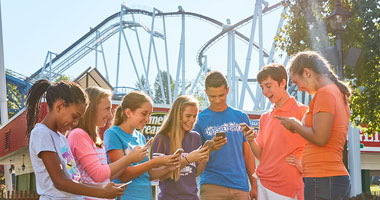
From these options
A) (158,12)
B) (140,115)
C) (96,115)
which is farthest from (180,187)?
(158,12)

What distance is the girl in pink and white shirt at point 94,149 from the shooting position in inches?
125

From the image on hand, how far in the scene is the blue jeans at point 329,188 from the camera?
3061 mm

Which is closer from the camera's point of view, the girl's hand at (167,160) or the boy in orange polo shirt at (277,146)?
the girl's hand at (167,160)

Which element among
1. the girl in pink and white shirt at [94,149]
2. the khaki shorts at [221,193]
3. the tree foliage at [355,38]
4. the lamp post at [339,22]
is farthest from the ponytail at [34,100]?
the tree foliage at [355,38]

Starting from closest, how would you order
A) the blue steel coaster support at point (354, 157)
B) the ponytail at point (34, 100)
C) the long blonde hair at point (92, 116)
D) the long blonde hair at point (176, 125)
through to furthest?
the ponytail at point (34, 100) < the long blonde hair at point (92, 116) < the long blonde hair at point (176, 125) < the blue steel coaster support at point (354, 157)

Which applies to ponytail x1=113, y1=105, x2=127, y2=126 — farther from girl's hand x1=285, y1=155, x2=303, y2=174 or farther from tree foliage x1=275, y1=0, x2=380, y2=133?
tree foliage x1=275, y1=0, x2=380, y2=133

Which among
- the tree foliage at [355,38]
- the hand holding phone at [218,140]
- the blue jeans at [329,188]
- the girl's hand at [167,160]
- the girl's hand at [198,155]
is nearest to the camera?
the blue jeans at [329,188]

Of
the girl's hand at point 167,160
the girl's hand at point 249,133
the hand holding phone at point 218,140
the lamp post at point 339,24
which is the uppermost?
the lamp post at point 339,24

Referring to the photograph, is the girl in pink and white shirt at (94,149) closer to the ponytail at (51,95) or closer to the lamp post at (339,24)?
the ponytail at (51,95)

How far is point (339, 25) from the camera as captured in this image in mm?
8773

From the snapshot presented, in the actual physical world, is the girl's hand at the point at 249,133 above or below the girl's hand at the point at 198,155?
above

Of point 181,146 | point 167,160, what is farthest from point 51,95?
point 181,146

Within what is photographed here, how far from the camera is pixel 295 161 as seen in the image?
3.90 metres

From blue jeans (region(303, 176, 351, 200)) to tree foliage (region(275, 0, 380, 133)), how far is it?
7032 millimetres
